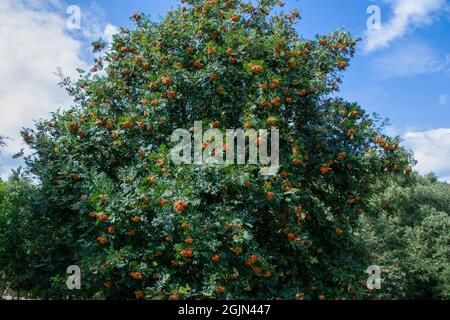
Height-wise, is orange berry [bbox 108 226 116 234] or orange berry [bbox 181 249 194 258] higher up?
orange berry [bbox 108 226 116 234]

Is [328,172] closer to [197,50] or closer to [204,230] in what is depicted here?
[204,230]

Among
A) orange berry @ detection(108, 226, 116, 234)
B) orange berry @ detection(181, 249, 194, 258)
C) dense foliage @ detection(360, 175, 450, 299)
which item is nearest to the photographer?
orange berry @ detection(181, 249, 194, 258)

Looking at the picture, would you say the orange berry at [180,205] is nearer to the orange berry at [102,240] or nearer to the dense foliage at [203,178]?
the dense foliage at [203,178]

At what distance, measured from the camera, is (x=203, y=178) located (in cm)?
673

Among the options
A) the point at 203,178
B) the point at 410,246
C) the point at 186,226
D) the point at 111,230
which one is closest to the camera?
the point at 186,226

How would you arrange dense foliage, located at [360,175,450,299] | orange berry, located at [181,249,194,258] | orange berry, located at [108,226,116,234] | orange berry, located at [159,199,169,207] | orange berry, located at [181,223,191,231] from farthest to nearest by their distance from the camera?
dense foliage, located at [360,175,450,299]
orange berry, located at [108,226,116,234]
orange berry, located at [159,199,169,207]
orange berry, located at [181,223,191,231]
orange berry, located at [181,249,194,258]

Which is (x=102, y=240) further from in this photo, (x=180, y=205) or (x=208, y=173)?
(x=208, y=173)

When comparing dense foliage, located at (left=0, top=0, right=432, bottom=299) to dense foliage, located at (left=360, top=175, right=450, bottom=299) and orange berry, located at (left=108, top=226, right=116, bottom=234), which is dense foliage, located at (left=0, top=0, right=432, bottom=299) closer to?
orange berry, located at (left=108, top=226, right=116, bottom=234)

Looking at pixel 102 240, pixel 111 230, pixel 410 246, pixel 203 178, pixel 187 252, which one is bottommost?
pixel 410 246

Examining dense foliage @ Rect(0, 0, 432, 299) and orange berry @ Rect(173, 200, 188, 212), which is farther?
dense foliage @ Rect(0, 0, 432, 299)

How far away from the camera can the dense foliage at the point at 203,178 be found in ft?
20.7

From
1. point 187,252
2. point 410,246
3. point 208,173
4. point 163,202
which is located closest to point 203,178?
point 208,173

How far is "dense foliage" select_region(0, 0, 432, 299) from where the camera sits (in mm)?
6316

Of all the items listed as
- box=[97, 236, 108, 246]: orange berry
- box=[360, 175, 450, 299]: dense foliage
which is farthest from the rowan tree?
box=[360, 175, 450, 299]: dense foliage
